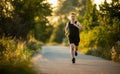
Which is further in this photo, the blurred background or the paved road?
the blurred background

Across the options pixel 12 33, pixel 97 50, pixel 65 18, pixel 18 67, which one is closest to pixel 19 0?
pixel 12 33

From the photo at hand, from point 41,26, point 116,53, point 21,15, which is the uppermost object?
point 21,15

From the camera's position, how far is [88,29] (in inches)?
1182

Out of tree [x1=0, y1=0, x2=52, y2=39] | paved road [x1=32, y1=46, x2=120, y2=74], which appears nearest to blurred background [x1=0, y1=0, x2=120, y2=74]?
tree [x1=0, y1=0, x2=52, y2=39]

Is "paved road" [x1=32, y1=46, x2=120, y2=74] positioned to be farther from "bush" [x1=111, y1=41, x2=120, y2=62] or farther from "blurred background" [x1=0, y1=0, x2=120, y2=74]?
"blurred background" [x1=0, y1=0, x2=120, y2=74]

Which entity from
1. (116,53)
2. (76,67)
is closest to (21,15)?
(116,53)

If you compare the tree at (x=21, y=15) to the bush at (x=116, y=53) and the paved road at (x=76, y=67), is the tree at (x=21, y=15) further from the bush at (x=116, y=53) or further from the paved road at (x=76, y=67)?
the bush at (x=116, y=53)

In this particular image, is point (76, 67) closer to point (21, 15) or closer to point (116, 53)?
point (116, 53)

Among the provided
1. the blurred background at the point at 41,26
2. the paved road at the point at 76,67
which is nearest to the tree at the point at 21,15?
the blurred background at the point at 41,26

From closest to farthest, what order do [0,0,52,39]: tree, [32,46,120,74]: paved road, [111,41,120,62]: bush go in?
[32,46,120,74]: paved road → [111,41,120,62]: bush → [0,0,52,39]: tree

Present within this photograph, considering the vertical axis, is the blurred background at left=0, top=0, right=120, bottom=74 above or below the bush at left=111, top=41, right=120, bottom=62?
above

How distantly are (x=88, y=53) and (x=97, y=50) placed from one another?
83.8 inches

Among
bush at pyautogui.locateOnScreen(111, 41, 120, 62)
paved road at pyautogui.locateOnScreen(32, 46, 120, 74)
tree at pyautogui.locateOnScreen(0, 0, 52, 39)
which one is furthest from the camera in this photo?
tree at pyautogui.locateOnScreen(0, 0, 52, 39)

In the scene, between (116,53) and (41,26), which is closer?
(116,53)
